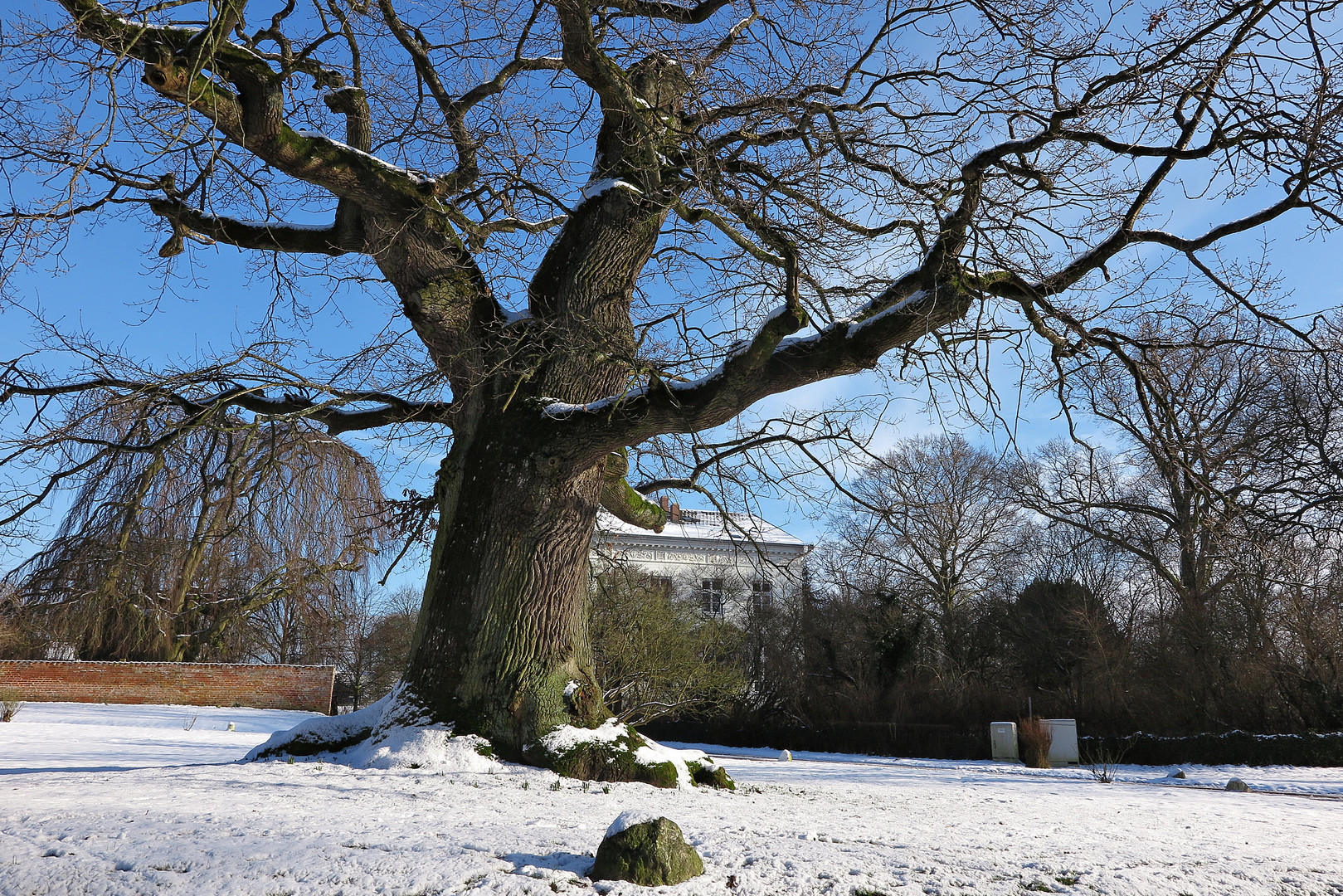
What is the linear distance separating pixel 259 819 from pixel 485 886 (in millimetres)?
1451

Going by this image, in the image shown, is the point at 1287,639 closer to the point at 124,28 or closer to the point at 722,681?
the point at 722,681

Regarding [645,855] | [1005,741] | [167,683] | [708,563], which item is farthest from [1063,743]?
[167,683]

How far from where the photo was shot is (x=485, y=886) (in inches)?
123

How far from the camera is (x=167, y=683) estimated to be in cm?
1856

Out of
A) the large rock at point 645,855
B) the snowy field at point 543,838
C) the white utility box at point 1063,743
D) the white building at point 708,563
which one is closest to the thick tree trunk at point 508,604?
the snowy field at point 543,838

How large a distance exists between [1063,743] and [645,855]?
55.8 ft

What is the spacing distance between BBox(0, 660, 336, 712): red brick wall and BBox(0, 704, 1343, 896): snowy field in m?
12.5

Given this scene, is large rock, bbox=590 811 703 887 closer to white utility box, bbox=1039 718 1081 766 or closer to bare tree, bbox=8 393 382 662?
bare tree, bbox=8 393 382 662

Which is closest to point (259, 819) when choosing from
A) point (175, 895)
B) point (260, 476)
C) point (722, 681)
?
point (175, 895)

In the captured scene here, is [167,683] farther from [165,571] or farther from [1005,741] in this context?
[1005,741]

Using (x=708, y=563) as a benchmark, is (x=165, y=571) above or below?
below

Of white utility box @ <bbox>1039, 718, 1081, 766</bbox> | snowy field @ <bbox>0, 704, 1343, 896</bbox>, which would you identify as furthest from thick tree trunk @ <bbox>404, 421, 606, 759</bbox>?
white utility box @ <bbox>1039, 718, 1081, 766</bbox>

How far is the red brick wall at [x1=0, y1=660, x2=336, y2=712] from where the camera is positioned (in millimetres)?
18047

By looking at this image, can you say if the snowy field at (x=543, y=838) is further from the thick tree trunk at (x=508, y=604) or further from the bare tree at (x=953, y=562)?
the bare tree at (x=953, y=562)
